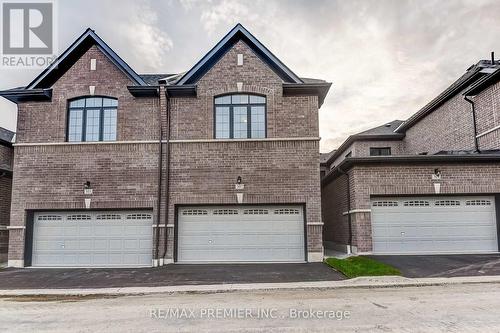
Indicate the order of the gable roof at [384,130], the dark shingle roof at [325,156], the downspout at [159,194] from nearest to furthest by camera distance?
1. the downspout at [159,194]
2. the gable roof at [384,130]
3. the dark shingle roof at [325,156]

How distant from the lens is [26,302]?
8.99 meters

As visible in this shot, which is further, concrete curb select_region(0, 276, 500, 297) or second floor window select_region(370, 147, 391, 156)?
second floor window select_region(370, 147, 391, 156)

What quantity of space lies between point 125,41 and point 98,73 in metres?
3.80

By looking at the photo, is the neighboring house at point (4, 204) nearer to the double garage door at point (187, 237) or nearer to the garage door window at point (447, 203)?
the double garage door at point (187, 237)

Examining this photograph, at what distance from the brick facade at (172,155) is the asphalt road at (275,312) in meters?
5.58

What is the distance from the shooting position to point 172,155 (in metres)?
14.9

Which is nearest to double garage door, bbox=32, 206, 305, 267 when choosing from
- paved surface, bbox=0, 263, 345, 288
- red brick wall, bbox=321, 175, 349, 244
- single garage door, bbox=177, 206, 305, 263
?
single garage door, bbox=177, 206, 305, 263

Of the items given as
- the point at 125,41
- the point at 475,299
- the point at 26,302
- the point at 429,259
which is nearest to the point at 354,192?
the point at 429,259

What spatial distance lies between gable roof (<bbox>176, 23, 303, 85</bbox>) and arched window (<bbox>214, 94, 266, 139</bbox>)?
4.45 feet

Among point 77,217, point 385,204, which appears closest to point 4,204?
point 77,217

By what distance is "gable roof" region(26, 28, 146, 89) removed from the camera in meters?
15.3

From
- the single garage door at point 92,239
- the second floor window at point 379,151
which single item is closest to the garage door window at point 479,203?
the second floor window at point 379,151

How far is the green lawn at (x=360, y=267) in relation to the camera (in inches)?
433

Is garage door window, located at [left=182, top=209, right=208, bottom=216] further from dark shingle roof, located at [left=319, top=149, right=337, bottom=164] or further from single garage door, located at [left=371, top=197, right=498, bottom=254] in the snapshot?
dark shingle roof, located at [left=319, top=149, right=337, bottom=164]
